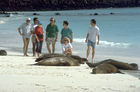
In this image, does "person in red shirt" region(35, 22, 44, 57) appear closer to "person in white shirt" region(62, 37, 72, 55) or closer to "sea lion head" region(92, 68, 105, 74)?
"person in white shirt" region(62, 37, 72, 55)

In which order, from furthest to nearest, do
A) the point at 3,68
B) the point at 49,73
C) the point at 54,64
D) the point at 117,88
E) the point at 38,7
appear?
the point at 38,7, the point at 54,64, the point at 3,68, the point at 49,73, the point at 117,88

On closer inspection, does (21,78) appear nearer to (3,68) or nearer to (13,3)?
(3,68)

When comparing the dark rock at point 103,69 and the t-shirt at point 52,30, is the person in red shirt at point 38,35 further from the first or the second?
the dark rock at point 103,69

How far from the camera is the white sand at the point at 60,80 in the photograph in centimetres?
796

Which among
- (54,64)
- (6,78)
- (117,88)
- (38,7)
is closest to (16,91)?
(6,78)

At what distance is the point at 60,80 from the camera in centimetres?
889

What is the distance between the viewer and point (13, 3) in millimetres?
170500

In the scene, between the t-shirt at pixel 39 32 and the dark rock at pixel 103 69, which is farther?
the t-shirt at pixel 39 32

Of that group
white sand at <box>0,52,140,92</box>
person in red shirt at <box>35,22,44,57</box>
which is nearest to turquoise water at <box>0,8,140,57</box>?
person in red shirt at <box>35,22,44,57</box>

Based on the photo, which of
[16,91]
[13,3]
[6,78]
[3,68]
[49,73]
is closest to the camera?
[16,91]

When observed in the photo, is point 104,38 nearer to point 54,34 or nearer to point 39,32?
point 39,32

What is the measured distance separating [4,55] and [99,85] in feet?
23.2

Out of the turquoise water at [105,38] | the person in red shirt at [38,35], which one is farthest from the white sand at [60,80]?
the turquoise water at [105,38]

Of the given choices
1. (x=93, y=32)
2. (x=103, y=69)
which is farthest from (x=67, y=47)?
(x=103, y=69)
